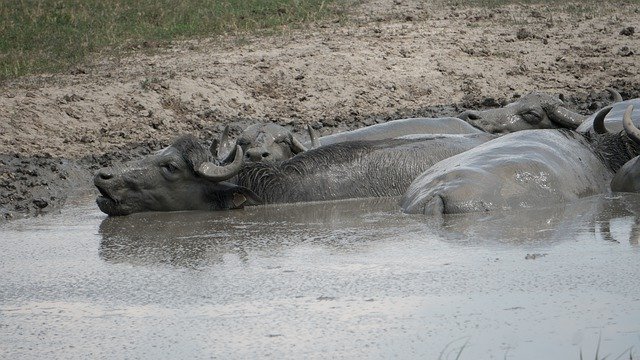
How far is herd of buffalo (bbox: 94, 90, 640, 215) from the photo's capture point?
991cm

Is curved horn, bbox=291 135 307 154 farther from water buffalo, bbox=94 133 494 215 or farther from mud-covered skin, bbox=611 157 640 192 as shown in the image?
mud-covered skin, bbox=611 157 640 192

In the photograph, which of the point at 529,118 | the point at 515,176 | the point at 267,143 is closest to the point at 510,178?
the point at 515,176

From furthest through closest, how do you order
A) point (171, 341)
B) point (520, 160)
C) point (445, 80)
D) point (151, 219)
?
point (445, 80) → point (151, 219) → point (520, 160) → point (171, 341)

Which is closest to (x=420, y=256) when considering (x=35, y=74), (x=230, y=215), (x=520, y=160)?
(x=520, y=160)

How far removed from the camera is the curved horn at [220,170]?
11242 millimetres

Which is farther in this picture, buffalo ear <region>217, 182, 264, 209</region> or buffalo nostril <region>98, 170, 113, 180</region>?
buffalo ear <region>217, 182, 264, 209</region>

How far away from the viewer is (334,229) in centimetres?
962

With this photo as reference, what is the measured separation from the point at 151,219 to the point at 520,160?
3.34m

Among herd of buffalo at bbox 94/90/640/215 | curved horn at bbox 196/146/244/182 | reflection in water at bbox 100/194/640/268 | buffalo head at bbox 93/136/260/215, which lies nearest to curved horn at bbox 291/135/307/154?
herd of buffalo at bbox 94/90/640/215

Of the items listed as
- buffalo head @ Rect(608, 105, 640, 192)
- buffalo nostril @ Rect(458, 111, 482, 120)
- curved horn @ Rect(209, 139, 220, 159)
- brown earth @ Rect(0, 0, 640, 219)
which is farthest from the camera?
brown earth @ Rect(0, 0, 640, 219)

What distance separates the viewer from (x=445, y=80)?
57.1 ft

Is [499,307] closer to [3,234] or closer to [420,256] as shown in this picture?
[420,256]

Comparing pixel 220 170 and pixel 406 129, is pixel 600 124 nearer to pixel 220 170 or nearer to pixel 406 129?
pixel 406 129

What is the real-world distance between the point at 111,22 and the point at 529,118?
7.22 meters
